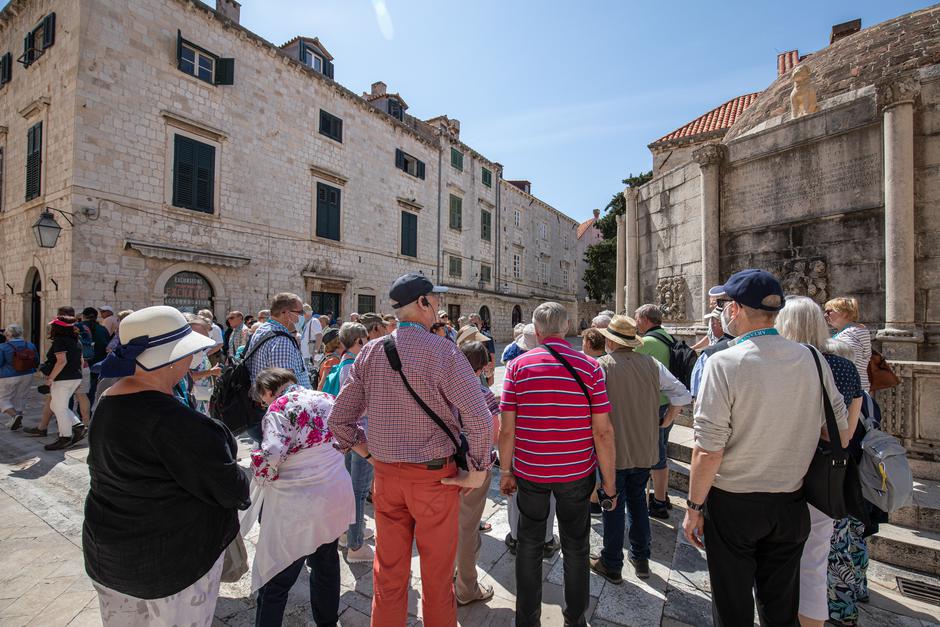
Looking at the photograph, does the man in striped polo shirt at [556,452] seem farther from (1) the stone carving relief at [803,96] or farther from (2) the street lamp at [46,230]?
(2) the street lamp at [46,230]

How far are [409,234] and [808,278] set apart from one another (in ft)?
56.9

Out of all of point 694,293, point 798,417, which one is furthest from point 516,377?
point 694,293

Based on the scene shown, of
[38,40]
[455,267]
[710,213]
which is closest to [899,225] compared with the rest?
[710,213]

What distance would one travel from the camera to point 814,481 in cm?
199

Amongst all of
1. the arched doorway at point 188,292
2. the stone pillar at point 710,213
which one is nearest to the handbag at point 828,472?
the stone pillar at point 710,213

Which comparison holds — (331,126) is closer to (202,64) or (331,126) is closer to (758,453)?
(202,64)

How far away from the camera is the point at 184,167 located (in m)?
12.3

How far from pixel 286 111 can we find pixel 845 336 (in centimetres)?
1704

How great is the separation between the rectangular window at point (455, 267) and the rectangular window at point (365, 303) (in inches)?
238

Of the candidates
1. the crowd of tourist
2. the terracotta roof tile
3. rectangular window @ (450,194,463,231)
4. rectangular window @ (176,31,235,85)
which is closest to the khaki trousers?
the crowd of tourist

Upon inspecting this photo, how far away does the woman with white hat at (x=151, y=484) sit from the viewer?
1635 mm

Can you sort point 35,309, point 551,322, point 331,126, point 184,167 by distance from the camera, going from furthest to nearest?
1. point 331,126
2. point 184,167
3. point 35,309
4. point 551,322

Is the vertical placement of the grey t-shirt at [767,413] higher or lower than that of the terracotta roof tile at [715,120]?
lower

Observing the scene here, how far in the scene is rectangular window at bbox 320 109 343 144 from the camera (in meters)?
16.5
